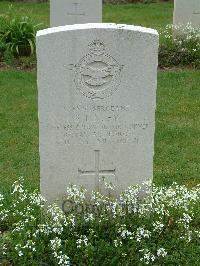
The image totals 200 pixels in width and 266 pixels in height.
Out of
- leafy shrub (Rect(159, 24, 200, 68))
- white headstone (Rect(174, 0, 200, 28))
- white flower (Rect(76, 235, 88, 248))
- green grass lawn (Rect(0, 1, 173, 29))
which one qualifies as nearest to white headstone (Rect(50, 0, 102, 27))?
leafy shrub (Rect(159, 24, 200, 68))

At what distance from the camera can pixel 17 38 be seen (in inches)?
454

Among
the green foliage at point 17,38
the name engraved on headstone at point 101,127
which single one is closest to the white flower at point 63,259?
the name engraved on headstone at point 101,127

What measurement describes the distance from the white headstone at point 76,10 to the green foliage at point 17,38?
828 millimetres

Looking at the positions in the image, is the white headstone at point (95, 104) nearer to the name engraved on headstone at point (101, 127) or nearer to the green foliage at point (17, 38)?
the name engraved on headstone at point (101, 127)

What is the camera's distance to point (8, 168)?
700 cm

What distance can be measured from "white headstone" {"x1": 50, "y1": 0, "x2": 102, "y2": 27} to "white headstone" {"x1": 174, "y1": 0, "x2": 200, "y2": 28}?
173cm

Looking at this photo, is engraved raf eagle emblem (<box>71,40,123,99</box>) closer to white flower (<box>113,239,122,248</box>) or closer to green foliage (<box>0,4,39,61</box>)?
white flower (<box>113,239,122,248</box>)

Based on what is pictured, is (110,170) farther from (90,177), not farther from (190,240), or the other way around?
(190,240)

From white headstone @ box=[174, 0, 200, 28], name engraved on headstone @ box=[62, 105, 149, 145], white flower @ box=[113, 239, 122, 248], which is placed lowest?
white flower @ box=[113, 239, 122, 248]

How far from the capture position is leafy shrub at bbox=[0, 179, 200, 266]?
4.58m

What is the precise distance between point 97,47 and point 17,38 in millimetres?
7006

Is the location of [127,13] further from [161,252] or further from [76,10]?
[161,252]

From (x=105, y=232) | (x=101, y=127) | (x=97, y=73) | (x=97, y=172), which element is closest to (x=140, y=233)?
(x=105, y=232)

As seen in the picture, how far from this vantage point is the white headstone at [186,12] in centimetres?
1174
